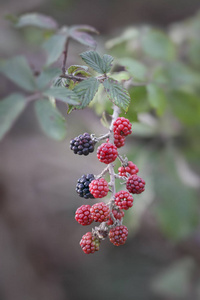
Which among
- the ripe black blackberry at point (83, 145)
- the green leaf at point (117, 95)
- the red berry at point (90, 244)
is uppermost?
the green leaf at point (117, 95)

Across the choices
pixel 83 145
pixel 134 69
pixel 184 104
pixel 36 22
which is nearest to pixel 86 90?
pixel 83 145

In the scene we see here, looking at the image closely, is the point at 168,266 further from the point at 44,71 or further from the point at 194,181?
the point at 44,71

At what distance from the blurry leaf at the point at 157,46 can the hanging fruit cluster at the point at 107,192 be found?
5.23ft

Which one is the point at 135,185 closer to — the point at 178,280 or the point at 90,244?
the point at 90,244

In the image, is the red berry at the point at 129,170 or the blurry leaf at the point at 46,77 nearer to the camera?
the red berry at the point at 129,170

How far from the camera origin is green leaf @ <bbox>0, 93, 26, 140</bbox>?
1.75 metres

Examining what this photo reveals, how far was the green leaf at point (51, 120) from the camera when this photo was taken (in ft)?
5.15

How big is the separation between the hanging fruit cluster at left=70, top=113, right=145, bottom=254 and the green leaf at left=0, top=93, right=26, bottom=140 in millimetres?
564

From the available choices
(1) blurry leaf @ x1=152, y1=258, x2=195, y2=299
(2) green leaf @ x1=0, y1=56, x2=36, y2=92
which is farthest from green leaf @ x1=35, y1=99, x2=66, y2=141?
(1) blurry leaf @ x1=152, y1=258, x2=195, y2=299

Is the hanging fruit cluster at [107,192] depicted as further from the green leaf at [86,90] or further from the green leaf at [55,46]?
the green leaf at [55,46]

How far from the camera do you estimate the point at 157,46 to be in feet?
9.16

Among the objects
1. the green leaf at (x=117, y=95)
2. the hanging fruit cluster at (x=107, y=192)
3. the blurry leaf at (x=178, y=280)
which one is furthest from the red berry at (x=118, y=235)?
the blurry leaf at (x=178, y=280)

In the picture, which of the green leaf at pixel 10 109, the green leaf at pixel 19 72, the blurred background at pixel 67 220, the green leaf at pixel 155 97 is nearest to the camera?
the green leaf at pixel 10 109

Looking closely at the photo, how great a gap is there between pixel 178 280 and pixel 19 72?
9.51 feet
